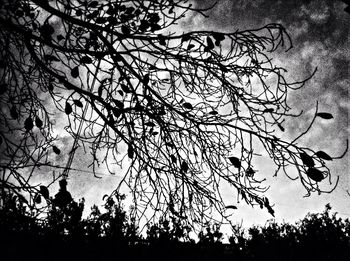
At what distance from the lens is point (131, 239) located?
6.75 meters

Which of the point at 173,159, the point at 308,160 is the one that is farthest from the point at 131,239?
the point at 308,160

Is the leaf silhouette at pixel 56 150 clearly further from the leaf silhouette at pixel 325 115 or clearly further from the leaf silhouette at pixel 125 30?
the leaf silhouette at pixel 325 115

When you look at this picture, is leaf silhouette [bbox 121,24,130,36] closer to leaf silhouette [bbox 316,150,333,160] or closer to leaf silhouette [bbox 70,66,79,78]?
leaf silhouette [bbox 70,66,79,78]

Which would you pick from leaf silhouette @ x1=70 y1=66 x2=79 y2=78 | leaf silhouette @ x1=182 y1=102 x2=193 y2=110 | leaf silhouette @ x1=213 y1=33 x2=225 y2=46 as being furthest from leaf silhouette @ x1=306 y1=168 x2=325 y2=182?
leaf silhouette @ x1=70 y1=66 x2=79 y2=78

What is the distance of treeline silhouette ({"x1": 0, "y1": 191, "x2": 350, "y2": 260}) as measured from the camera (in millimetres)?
3039

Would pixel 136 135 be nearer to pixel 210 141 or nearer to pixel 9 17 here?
pixel 210 141

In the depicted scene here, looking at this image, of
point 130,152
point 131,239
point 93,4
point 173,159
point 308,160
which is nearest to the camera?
point 308,160

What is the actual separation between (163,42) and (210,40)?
61cm

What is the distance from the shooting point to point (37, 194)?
9.10 ft

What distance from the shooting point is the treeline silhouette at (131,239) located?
3.04 meters

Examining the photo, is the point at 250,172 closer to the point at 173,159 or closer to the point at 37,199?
the point at 173,159

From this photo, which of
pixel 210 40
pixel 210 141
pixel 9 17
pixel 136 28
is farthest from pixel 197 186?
pixel 9 17

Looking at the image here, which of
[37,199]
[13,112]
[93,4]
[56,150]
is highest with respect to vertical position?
[93,4]

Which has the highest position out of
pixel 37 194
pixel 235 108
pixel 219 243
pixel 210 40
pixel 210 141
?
Answer: pixel 210 40
